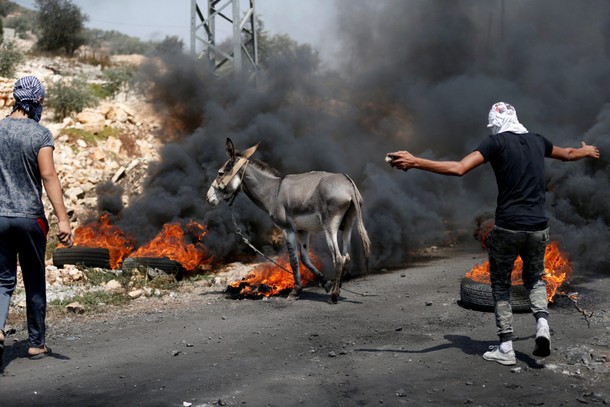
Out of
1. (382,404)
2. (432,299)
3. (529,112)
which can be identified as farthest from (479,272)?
(529,112)

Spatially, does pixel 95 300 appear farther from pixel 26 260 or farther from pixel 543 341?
pixel 543 341

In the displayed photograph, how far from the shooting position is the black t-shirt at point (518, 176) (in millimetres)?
5602

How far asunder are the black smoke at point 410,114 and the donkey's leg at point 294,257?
357cm

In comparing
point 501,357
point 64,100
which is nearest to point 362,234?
point 501,357

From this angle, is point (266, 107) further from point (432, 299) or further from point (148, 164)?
point (432, 299)

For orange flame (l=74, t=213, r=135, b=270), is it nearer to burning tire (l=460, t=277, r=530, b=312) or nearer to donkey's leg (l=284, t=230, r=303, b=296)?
donkey's leg (l=284, t=230, r=303, b=296)

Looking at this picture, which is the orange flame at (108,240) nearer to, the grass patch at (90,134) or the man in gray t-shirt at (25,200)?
the grass patch at (90,134)

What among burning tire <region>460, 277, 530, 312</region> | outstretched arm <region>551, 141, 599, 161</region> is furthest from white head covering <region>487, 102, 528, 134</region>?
burning tire <region>460, 277, 530, 312</region>

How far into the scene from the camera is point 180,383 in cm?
545

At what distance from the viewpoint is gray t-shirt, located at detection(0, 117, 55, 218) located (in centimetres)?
577

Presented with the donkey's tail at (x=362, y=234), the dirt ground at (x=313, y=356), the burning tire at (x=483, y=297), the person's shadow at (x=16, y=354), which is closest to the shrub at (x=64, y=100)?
the dirt ground at (x=313, y=356)

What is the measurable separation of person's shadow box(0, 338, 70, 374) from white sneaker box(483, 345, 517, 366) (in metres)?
4.36

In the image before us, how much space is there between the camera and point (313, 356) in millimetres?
6289

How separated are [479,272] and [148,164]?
31.3 feet
